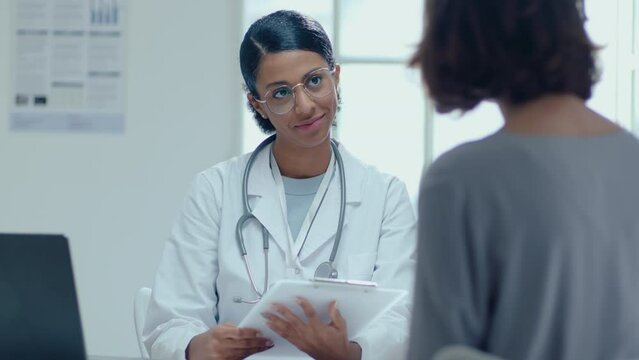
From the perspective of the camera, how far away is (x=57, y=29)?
4086mm

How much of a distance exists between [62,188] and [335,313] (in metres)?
2.53

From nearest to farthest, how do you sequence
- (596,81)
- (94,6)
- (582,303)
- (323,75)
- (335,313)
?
1. (582,303)
2. (596,81)
3. (335,313)
4. (323,75)
5. (94,6)

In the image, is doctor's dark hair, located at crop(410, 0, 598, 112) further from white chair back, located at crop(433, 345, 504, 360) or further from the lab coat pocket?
the lab coat pocket

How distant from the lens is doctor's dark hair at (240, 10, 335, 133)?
7.02 ft

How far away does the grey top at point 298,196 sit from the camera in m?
2.17

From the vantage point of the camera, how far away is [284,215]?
2.15m

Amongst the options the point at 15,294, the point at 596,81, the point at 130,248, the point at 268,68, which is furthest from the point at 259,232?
the point at 130,248

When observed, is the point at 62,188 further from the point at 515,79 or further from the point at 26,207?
the point at 515,79

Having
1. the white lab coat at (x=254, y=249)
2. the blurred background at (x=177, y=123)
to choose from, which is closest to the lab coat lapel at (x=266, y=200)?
A: the white lab coat at (x=254, y=249)

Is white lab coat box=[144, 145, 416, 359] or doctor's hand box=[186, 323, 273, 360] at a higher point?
white lab coat box=[144, 145, 416, 359]

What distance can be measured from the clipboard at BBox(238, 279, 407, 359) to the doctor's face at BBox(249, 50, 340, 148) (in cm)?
44

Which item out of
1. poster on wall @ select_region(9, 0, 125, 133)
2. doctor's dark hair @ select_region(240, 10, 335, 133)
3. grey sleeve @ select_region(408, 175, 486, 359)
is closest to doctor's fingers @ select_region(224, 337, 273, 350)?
doctor's dark hair @ select_region(240, 10, 335, 133)

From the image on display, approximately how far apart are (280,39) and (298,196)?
33 cm

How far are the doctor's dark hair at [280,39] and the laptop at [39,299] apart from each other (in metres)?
0.89
